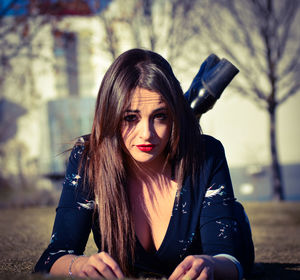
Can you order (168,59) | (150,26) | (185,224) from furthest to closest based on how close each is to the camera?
1. (150,26)
2. (168,59)
3. (185,224)

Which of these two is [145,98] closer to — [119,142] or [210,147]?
[119,142]

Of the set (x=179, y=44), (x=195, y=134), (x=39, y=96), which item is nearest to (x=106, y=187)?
(x=195, y=134)

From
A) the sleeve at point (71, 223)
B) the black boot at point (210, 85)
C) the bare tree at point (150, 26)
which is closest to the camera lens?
the sleeve at point (71, 223)

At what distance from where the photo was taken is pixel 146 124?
5.19 ft

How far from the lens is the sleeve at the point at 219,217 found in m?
1.59

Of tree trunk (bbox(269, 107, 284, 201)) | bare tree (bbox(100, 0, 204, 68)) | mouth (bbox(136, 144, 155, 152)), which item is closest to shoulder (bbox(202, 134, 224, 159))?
mouth (bbox(136, 144, 155, 152))

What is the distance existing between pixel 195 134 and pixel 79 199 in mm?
559

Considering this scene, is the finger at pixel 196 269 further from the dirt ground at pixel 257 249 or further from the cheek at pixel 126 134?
the cheek at pixel 126 134

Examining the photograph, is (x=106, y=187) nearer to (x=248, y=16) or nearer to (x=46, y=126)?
(x=248, y=16)

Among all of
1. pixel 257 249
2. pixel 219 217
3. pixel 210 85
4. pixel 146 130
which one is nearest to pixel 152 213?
pixel 219 217

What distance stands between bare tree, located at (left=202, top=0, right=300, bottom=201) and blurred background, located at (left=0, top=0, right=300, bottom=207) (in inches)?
0.7

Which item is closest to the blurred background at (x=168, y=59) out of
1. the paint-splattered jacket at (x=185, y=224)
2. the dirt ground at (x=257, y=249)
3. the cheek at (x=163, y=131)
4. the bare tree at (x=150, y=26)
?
the bare tree at (x=150, y=26)

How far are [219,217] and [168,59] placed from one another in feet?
16.8

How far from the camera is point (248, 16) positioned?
7.09 m
